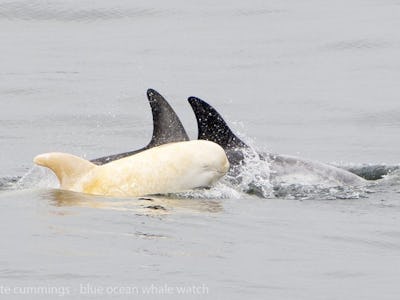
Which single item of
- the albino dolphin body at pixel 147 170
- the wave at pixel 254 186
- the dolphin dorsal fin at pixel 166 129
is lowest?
the wave at pixel 254 186

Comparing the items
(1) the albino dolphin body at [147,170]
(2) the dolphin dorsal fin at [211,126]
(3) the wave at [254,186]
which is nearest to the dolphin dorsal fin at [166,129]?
(1) the albino dolphin body at [147,170]

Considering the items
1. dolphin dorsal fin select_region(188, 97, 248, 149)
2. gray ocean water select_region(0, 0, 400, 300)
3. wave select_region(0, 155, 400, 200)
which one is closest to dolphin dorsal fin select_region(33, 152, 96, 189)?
gray ocean water select_region(0, 0, 400, 300)

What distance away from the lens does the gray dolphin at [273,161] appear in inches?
570

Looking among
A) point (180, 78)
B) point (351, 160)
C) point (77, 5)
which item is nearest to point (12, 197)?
point (351, 160)

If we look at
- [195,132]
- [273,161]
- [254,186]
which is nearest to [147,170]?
[254,186]

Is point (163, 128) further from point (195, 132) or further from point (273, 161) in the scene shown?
point (195, 132)

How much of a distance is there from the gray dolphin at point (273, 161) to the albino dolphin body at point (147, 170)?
50.5 inches

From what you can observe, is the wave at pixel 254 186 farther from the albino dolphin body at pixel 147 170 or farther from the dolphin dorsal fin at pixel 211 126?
the albino dolphin body at pixel 147 170

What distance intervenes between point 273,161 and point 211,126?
0.99 m

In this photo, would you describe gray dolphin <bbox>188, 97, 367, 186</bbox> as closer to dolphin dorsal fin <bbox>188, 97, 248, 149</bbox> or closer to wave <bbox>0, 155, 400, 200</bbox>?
dolphin dorsal fin <bbox>188, 97, 248, 149</bbox>

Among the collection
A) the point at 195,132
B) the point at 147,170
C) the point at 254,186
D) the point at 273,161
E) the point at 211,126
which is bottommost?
the point at 195,132

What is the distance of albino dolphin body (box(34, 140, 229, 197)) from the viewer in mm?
12711

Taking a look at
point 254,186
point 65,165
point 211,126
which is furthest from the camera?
point 211,126

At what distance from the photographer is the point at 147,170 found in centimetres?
1293
